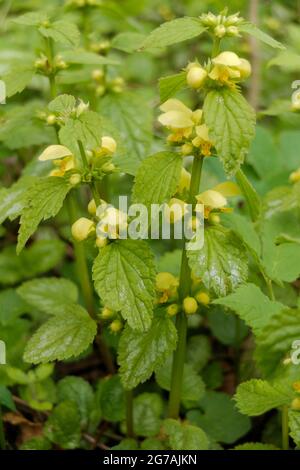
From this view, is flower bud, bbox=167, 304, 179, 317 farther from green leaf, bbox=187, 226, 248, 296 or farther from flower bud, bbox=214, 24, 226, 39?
flower bud, bbox=214, 24, 226, 39

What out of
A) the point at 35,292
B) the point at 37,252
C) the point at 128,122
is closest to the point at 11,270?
the point at 37,252

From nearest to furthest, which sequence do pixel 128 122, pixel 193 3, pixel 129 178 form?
1. pixel 128 122
2. pixel 129 178
3. pixel 193 3

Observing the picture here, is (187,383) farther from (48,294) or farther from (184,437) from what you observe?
(48,294)

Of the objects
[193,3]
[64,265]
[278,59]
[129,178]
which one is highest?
[193,3]

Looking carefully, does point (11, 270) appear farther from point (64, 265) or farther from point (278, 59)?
point (278, 59)

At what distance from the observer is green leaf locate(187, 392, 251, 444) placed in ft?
5.15

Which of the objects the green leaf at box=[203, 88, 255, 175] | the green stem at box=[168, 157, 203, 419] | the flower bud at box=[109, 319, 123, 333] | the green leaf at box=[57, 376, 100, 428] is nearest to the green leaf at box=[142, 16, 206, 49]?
the green leaf at box=[203, 88, 255, 175]

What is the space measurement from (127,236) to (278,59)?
2.49 feet

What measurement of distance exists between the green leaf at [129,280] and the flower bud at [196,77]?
1.06 feet

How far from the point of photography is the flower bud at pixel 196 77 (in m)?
1.10

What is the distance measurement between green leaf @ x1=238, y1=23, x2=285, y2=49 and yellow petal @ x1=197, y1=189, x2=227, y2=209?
0.31 metres

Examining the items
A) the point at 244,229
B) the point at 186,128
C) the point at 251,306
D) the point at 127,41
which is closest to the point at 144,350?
the point at 251,306

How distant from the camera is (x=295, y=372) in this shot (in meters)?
1.05

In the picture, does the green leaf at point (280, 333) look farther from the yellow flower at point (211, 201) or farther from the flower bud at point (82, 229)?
the flower bud at point (82, 229)
